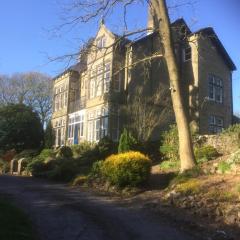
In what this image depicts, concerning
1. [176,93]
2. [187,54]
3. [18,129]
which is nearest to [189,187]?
[176,93]

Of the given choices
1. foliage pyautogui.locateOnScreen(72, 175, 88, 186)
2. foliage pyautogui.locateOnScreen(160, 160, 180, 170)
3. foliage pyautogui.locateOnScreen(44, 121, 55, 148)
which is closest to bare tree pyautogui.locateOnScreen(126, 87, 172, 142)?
foliage pyautogui.locateOnScreen(160, 160, 180, 170)

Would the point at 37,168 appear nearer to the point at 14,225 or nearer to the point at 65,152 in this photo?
the point at 65,152

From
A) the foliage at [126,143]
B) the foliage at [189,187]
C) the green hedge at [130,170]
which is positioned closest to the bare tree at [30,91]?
the foliage at [126,143]

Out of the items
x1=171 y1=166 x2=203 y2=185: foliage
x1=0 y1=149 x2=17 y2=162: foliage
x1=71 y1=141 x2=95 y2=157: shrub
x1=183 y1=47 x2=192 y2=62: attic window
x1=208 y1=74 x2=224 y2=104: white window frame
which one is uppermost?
x1=183 y1=47 x2=192 y2=62: attic window

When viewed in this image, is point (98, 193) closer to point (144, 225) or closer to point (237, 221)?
point (144, 225)

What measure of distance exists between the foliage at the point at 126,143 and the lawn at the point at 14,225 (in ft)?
43.3

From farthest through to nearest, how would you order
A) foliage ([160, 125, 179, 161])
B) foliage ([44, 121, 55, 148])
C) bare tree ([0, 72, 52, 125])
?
bare tree ([0, 72, 52, 125]) → foliage ([44, 121, 55, 148]) → foliage ([160, 125, 179, 161])

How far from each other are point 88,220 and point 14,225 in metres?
2.33

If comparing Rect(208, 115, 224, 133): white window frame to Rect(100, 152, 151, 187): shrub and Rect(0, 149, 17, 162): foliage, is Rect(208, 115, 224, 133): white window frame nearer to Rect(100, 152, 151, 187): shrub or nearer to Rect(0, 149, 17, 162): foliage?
Rect(0, 149, 17, 162): foliage

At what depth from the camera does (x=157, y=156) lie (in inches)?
1040

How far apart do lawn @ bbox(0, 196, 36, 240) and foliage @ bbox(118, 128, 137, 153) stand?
1319 centimetres

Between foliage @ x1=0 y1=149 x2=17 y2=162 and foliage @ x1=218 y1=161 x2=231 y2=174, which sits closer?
foliage @ x1=218 y1=161 x2=231 y2=174

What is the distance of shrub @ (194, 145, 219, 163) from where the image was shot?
20.1 metres

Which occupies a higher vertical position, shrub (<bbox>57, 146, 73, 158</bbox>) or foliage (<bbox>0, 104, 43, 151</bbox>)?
foliage (<bbox>0, 104, 43, 151</bbox>)
